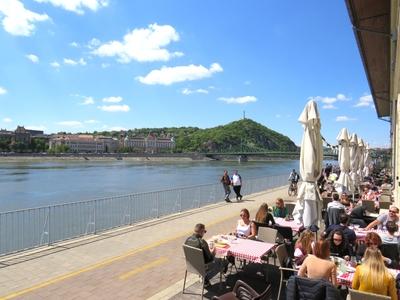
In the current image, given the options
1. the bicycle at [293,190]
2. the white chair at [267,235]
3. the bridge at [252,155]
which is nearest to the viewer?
the white chair at [267,235]

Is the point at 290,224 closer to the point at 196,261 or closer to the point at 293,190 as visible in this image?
the point at 196,261

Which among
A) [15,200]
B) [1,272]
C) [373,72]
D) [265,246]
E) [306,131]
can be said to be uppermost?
[373,72]

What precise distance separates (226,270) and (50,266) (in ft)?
11.1

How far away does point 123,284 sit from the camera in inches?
267

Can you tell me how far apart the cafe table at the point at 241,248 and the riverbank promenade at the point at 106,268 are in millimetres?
754

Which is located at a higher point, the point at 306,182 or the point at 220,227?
the point at 306,182

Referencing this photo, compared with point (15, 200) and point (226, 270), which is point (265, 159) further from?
point (226, 270)

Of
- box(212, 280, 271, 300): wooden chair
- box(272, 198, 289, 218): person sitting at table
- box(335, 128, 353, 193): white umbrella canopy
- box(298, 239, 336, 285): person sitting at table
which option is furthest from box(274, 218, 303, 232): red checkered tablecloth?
box(335, 128, 353, 193): white umbrella canopy

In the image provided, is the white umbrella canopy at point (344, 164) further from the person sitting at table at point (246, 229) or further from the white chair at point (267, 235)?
the white chair at point (267, 235)

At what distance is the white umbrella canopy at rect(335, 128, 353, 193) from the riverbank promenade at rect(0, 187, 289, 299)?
458cm

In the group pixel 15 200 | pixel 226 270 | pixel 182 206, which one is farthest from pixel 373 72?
pixel 15 200

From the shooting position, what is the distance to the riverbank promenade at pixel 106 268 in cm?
642

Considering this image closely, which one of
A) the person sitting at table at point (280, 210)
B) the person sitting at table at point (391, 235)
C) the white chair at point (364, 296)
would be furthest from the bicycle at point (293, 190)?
the white chair at point (364, 296)

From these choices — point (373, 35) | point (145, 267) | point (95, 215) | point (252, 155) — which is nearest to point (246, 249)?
point (145, 267)
